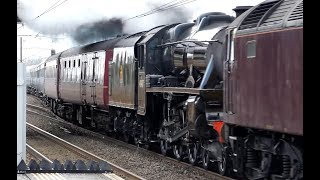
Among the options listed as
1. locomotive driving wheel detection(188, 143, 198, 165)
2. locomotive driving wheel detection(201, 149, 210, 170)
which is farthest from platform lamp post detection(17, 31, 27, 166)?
locomotive driving wheel detection(188, 143, 198, 165)

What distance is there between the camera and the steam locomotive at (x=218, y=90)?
5977 mm

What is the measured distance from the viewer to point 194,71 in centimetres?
1007

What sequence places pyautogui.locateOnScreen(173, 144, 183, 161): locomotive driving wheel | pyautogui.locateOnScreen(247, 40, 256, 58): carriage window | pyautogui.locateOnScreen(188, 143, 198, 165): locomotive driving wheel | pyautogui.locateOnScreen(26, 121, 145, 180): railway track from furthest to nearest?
pyautogui.locateOnScreen(173, 144, 183, 161): locomotive driving wheel, pyautogui.locateOnScreen(188, 143, 198, 165): locomotive driving wheel, pyautogui.locateOnScreen(26, 121, 145, 180): railway track, pyautogui.locateOnScreen(247, 40, 256, 58): carriage window

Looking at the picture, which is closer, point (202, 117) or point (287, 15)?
point (287, 15)

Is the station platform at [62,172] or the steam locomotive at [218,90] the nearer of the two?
the steam locomotive at [218,90]

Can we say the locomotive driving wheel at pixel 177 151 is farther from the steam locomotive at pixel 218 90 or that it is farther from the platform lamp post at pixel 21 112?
the platform lamp post at pixel 21 112

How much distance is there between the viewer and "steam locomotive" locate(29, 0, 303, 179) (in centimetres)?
598

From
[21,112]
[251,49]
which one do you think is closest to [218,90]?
[251,49]

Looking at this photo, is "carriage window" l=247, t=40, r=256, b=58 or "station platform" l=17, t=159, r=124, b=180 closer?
"station platform" l=17, t=159, r=124, b=180

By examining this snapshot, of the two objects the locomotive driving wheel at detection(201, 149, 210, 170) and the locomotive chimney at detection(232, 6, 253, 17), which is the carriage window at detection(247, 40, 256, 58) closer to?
the locomotive chimney at detection(232, 6, 253, 17)

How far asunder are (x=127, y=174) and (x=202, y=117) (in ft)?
5.68

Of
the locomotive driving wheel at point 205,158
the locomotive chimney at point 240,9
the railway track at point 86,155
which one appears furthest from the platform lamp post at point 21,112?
the locomotive driving wheel at point 205,158
